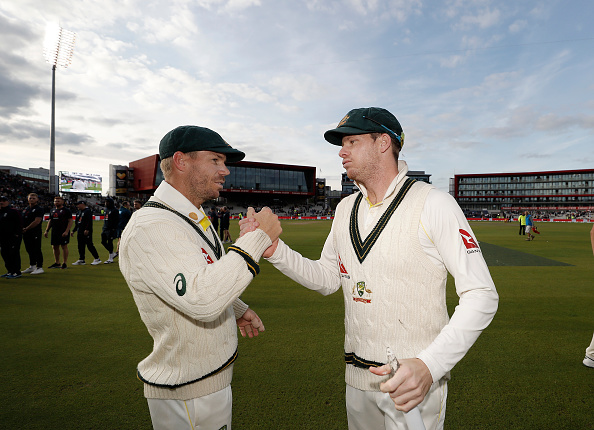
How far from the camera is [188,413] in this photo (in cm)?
183

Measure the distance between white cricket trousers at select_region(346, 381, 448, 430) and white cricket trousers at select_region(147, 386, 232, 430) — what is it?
31.8 inches

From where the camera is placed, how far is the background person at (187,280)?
1565 mm

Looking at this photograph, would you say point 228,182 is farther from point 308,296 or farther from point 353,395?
point 353,395

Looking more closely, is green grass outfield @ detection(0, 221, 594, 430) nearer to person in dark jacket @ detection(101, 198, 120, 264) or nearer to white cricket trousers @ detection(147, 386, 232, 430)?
white cricket trousers @ detection(147, 386, 232, 430)

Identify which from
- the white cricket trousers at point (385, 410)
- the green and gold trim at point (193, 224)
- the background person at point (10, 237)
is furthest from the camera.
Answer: the background person at point (10, 237)

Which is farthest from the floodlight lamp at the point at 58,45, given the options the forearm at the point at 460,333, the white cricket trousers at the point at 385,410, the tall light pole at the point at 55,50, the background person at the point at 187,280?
the forearm at the point at 460,333

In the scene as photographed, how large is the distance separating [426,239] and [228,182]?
78.2 m

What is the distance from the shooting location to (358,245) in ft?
6.82

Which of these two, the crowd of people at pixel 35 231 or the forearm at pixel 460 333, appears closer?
the forearm at pixel 460 333

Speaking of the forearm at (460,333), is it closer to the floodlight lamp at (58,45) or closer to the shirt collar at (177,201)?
the shirt collar at (177,201)

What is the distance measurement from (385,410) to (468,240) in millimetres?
1031

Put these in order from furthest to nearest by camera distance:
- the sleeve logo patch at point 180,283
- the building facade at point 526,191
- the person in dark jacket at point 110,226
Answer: the building facade at point 526,191
the person in dark jacket at point 110,226
the sleeve logo patch at point 180,283

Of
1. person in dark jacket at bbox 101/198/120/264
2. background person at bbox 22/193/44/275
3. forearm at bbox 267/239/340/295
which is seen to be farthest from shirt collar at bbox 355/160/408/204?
person in dark jacket at bbox 101/198/120/264

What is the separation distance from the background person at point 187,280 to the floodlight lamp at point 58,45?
167 feet
